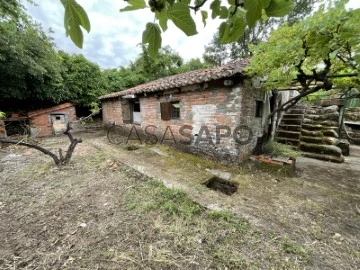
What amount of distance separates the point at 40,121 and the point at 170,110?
283 inches

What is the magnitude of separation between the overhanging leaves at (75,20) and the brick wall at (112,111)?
8366 millimetres

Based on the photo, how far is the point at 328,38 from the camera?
72.7 inches

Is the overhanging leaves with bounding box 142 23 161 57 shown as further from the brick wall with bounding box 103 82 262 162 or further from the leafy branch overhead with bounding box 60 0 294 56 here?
the brick wall with bounding box 103 82 262 162

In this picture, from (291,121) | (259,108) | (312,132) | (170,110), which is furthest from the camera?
(291,121)

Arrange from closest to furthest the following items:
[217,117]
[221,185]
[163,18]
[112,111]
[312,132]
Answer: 1. [163,18]
2. [221,185]
3. [217,117]
4. [312,132]
5. [112,111]

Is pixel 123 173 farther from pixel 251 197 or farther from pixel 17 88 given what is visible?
pixel 17 88

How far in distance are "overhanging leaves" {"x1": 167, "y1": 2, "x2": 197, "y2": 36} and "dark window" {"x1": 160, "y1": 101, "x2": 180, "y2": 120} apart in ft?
17.4

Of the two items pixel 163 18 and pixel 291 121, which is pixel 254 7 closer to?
pixel 163 18

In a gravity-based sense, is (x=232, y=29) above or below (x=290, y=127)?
above

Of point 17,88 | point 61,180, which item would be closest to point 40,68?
point 17,88

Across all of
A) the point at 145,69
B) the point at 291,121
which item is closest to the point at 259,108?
the point at 291,121

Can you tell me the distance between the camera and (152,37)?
0.71 m

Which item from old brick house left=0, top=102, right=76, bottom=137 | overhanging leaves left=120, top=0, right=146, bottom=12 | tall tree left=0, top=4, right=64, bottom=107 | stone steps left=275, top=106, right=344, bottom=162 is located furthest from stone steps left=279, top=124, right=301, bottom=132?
old brick house left=0, top=102, right=76, bottom=137

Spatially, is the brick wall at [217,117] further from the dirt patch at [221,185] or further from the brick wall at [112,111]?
the brick wall at [112,111]
